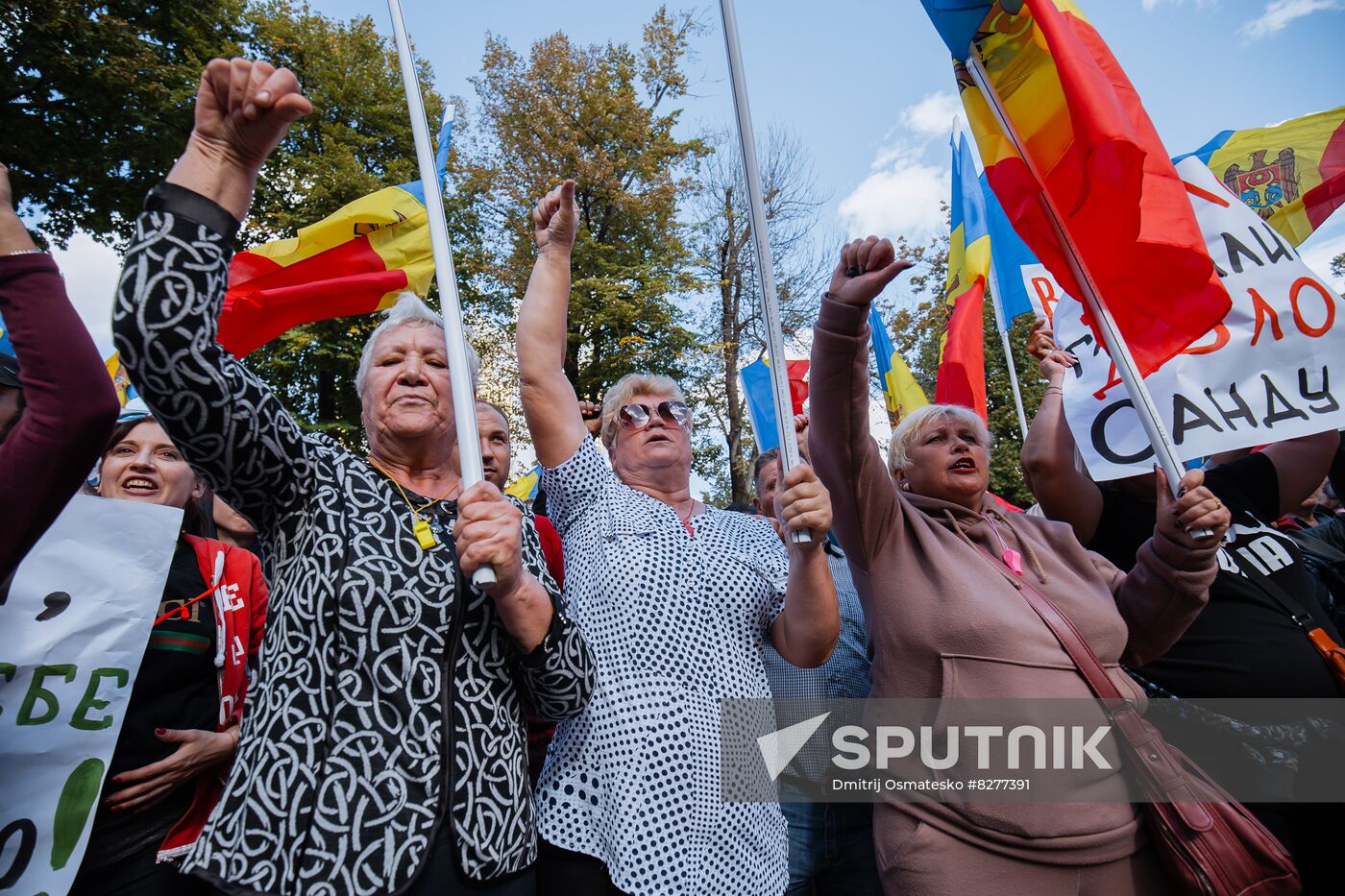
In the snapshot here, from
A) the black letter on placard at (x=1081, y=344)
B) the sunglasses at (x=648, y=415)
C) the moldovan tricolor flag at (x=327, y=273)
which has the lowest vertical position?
the sunglasses at (x=648, y=415)

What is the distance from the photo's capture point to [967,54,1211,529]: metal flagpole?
243 centimetres

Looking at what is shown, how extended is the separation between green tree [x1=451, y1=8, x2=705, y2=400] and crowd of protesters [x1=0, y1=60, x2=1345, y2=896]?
14.4 meters

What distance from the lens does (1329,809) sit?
8.37ft

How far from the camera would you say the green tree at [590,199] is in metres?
17.0

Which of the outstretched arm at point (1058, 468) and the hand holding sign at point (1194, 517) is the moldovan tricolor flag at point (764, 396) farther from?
the hand holding sign at point (1194, 517)

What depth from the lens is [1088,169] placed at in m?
2.60

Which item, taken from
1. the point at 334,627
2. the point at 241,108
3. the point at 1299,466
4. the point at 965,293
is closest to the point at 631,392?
the point at 334,627

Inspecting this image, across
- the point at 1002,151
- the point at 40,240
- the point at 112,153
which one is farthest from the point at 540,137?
the point at 1002,151

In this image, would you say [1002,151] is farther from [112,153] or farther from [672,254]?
[672,254]

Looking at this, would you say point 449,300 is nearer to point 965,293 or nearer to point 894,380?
point 965,293

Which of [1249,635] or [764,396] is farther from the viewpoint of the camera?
[764,396]

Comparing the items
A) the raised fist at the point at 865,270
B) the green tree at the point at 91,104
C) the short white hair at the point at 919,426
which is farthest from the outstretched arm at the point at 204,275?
the green tree at the point at 91,104

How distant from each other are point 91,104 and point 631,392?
458 inches

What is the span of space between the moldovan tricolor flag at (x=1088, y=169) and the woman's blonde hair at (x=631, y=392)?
150cm
